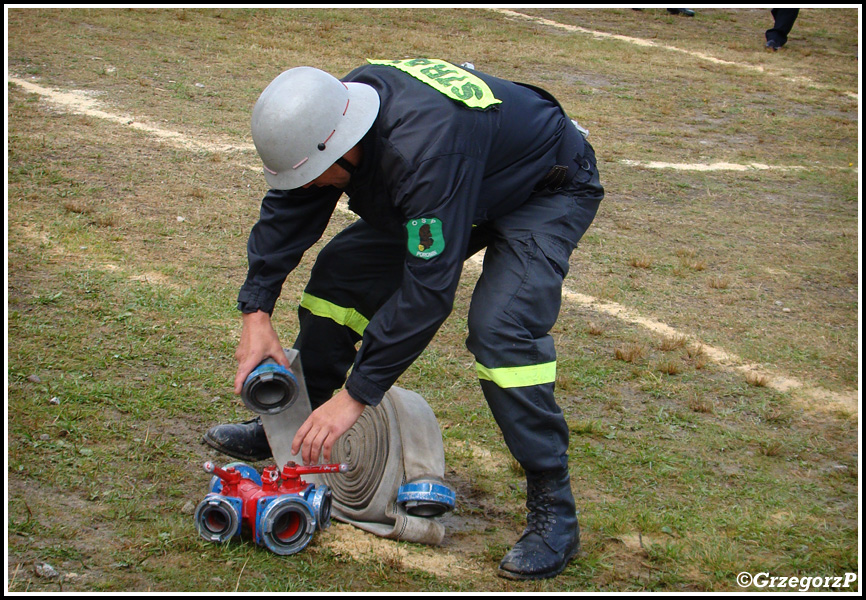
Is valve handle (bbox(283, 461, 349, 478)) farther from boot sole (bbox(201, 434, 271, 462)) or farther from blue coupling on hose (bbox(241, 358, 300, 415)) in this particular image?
boot sole (bbox(201, 434, 271, 462))

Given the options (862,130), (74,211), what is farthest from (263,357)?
(862,130)

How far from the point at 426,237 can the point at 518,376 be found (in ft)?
2.08

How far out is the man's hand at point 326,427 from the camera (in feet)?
9.75

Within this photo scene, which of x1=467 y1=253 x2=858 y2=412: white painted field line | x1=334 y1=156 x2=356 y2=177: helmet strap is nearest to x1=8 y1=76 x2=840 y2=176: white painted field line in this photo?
x1=467 y1=253 x2=858 y2=412: white painted field line

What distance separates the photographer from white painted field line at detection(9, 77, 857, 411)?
5.05 m

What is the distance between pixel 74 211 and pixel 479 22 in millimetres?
10342

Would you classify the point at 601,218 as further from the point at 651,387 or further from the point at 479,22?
the point at 479,22

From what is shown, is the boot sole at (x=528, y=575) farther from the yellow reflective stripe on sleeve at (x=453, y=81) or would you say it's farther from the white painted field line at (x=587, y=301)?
the white painted field line at (x=587, y=301)

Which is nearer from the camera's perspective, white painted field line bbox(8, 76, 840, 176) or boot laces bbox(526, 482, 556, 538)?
boot laces bbox(526, 482, 556, 538)

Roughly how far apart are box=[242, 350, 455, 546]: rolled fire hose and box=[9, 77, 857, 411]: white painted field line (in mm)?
2502

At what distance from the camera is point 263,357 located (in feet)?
11.1

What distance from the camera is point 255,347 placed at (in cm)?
336

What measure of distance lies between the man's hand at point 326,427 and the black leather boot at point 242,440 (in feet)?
2.93

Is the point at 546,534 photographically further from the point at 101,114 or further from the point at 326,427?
the point at 101,114
